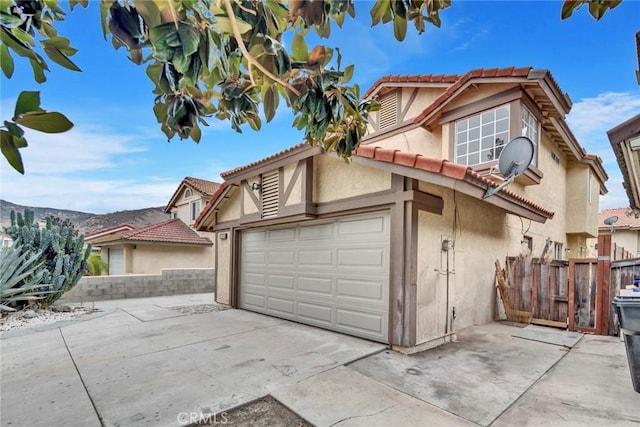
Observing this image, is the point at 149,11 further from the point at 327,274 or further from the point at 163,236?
the point at 163,236

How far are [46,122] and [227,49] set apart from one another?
1.02 m

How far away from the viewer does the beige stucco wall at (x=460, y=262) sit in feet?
19.7

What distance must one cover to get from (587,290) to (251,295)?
28.2 feet

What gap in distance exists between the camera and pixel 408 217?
18.8 feet

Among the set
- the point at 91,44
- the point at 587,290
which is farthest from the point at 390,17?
the point at 587,290

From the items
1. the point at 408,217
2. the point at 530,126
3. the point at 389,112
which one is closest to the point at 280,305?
the point at 408,217

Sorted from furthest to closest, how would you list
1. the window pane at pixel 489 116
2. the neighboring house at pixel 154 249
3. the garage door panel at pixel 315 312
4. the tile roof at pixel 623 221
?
the tile roof at pixel 623 221, the neighboring house at pixel 154 249, the window pane at pixel 489 116, the garage door panel at pixel 315 312

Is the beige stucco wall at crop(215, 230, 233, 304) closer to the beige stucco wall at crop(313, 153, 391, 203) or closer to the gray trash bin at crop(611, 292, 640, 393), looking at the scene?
the beige stucco wall at crop(313, 153, 391, 203)

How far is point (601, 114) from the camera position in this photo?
10.4 metres

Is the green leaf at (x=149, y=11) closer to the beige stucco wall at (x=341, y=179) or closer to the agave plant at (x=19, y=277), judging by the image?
the beige stucco wall at (x=341, y=179)

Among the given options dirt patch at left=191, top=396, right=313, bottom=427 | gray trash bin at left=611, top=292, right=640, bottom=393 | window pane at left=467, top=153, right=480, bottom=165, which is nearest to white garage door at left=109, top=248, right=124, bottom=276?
dirt patch at left=191, top=396, right=313, bottom=427

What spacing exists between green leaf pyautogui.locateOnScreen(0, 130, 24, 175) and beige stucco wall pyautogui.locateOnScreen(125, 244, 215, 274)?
17972 millimetres

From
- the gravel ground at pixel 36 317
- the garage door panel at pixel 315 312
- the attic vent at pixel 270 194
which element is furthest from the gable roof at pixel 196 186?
the garage door panel at pixel 315 312

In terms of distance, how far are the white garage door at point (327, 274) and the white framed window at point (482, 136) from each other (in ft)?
15.8
